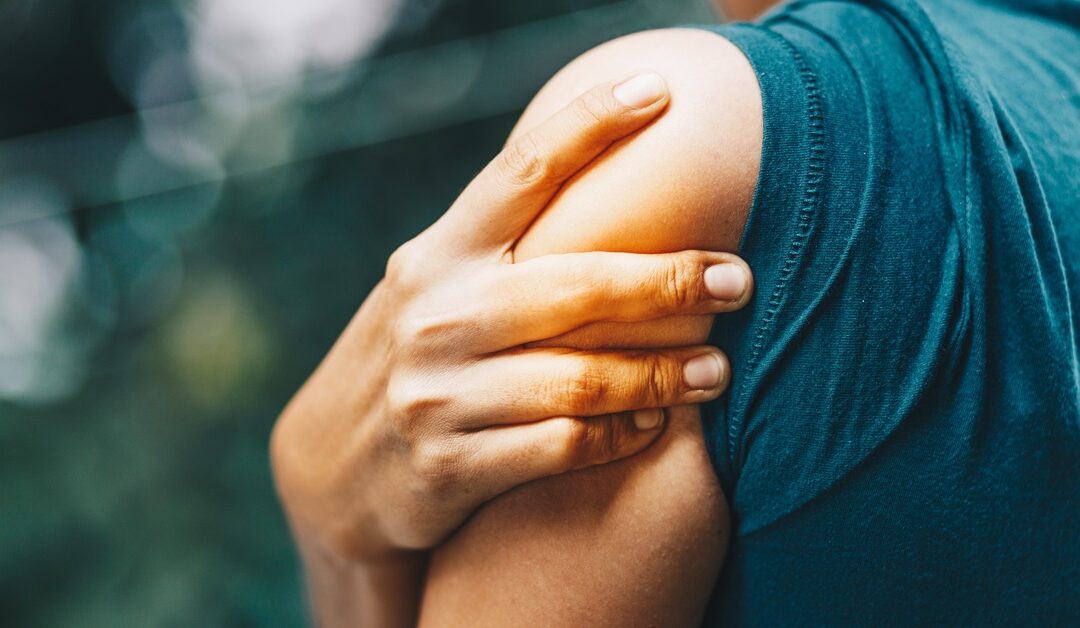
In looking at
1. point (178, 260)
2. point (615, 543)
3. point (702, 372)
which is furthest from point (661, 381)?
point (178, 260)

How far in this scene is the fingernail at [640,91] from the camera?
59 cm

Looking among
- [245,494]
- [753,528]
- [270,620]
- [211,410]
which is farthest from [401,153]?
[753,528]

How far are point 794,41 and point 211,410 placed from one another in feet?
5.32

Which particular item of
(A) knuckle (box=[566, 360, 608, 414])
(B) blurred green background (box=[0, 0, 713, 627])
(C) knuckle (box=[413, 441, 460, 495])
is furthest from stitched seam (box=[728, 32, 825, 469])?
(B) blurred green background (box=[0, 0, 713, 627])

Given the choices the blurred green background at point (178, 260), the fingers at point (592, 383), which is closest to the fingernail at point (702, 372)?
the fingers at point (592, 383)

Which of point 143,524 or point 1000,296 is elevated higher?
point 1000,296

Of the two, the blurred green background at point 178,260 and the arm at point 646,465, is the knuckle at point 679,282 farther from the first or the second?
the blurred green background at point 178,260

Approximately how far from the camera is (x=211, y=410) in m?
1.83

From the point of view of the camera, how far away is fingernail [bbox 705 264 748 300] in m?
0.58

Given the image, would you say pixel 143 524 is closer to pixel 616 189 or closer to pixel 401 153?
pixel 401 153

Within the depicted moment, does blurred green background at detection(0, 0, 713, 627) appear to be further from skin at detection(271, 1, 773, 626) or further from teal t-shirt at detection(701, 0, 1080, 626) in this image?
teal t-shirt at detection(701, 0, 1080, 626)

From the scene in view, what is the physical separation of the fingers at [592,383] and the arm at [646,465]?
0.03 m

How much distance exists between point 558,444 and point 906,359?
27cm

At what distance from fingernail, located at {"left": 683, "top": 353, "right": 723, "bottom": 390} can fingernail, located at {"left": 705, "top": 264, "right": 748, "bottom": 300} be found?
0.18 ft
